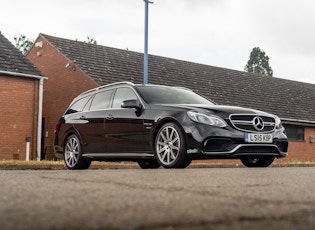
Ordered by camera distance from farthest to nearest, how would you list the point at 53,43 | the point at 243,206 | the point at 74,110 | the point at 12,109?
the point at 53,43
the point at 12,109
the point at 74,110
the point at 243,206

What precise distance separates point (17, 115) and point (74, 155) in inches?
419

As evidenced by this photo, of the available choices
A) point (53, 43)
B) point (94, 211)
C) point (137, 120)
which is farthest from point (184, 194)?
point (53, 43)

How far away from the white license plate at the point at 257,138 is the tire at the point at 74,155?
3.46 m

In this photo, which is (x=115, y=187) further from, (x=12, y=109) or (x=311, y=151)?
(x=311, y=151)

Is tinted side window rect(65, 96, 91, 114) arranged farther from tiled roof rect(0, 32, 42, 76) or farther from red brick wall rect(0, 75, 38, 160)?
tiled roof rect(0, 32, 42, 76)

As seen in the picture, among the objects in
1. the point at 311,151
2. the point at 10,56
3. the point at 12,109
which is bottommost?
the point at 311,151

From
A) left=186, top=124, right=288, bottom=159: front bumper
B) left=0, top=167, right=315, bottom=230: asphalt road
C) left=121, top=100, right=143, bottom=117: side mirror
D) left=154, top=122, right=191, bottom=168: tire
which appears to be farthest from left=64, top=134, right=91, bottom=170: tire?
left=0, top=167, right=315, bottom=230: asphalt road

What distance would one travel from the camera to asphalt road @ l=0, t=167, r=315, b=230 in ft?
8.86

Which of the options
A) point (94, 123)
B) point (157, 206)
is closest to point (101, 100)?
point (94, 123)

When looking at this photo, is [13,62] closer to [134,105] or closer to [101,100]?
[101,100]

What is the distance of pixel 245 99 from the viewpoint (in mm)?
28203

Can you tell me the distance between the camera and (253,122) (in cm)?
905

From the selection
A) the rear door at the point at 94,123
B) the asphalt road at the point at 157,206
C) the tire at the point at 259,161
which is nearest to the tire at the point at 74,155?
the rear door at the point at 94,123

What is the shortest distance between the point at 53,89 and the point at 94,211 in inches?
910
